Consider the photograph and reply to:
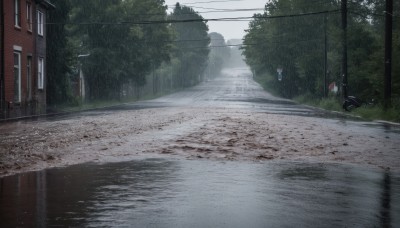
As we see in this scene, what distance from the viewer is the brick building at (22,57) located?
25.2 metres

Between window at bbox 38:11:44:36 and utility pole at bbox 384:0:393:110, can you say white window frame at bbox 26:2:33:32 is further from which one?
utility pole at bbox 384:0:393:110

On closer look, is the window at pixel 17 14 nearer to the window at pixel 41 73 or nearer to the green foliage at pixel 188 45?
the window at pixel 41 73

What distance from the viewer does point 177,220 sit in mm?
5250

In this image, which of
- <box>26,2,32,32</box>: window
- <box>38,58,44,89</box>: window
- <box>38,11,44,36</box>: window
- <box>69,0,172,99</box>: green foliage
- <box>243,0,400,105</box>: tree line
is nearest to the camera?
<box>26,2,32,32</box>: window

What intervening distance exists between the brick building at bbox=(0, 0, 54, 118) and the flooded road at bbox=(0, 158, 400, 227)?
50.7 feet

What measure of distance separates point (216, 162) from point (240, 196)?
3023 millimetres

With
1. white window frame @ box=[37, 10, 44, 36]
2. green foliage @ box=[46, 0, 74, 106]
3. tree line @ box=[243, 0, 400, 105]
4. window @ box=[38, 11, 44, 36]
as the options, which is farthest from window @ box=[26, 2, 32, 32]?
tree line @ box=[243, 0, 400, 105]

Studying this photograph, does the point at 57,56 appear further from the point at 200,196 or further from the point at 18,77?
the point at 200,196

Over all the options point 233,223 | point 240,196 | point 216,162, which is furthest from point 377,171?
point 233,223

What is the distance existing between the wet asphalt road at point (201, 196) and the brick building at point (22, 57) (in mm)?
15519

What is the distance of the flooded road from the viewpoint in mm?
5301

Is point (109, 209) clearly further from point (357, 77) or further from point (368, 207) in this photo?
point (357, 77)

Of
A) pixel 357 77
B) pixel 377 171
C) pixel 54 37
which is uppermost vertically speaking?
pixel 54 37

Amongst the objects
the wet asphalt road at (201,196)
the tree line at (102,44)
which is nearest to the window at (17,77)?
the tree line at (102,44)
